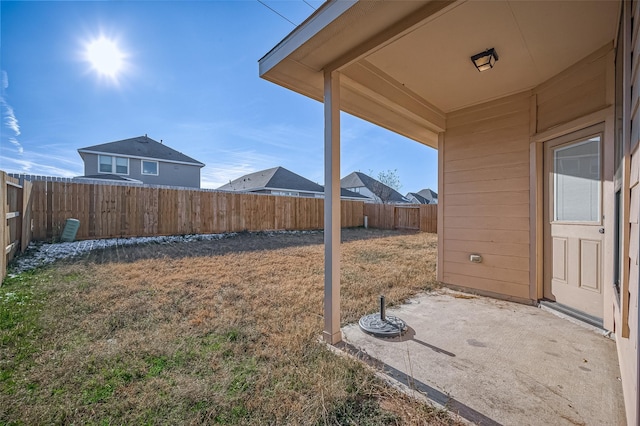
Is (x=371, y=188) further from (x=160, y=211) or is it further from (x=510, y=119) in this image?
(x=510, y=119)

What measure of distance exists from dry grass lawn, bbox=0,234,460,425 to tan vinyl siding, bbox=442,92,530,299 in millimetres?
680

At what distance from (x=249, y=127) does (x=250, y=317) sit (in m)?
11.9

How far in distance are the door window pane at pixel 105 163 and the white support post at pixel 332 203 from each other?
16.3 meters

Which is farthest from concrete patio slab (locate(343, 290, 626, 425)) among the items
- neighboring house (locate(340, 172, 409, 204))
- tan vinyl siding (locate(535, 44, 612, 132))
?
neighboring house (locate(340, 172, 409, 204))

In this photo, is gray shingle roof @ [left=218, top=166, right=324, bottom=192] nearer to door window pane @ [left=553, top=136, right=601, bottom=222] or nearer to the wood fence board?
the wood fence board

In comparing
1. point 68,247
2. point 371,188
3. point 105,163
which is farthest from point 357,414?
point 371,188

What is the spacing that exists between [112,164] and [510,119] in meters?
17.3

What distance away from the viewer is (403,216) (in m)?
14.2

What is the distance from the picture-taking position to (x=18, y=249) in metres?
5.00

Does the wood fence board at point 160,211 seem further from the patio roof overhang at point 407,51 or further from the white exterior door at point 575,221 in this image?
the white exterior door at point 575,221

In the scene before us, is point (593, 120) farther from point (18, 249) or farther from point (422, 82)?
point (18, 249)

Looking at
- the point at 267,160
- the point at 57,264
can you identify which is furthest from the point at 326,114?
the point at 267,160

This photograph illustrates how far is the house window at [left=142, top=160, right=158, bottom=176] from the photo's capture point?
14.8 m

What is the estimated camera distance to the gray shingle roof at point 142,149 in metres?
13.7
